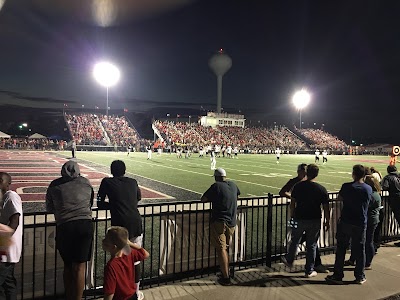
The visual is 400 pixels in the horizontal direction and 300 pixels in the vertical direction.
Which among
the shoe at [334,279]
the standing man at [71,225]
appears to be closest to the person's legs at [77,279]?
the standing man at [71,225]

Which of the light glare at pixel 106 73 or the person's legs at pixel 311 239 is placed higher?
the light glare at pixel 106 73

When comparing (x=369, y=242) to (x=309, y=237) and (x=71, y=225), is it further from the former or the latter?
(x=71, y=225)

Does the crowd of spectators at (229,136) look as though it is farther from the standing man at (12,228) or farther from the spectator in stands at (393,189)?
the standing man at (12,228)

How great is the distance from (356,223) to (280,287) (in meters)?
1.57

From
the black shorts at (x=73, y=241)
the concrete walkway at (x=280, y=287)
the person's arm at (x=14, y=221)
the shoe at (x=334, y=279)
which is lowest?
the concrete walkway at (x=280, y=287)

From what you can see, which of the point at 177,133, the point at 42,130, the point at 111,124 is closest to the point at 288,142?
the point at 177,133

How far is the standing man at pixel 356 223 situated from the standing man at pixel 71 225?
12.6ft

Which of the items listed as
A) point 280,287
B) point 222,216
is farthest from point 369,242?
point 222,216

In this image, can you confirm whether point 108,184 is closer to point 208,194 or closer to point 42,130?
point 208,194

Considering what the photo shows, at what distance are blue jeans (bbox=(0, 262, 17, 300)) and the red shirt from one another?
55.5 inches

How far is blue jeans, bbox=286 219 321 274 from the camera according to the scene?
228 inches

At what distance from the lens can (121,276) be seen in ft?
10.8

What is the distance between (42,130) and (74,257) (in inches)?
4805

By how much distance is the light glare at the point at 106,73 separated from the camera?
56469mm
